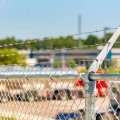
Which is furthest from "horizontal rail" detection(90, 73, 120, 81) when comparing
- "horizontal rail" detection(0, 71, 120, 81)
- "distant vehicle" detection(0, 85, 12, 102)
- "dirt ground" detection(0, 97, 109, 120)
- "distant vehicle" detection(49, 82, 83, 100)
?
"distant vehicle" detection(0, 85, 12, 102)

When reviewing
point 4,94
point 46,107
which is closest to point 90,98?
point 46,107

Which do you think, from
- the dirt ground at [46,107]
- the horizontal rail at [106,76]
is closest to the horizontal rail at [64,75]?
the horizontal rail at [106,76]

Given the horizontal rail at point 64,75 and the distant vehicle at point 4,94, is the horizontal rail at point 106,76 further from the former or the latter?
the distant vehicle at point 4,94

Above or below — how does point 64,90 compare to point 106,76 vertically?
below

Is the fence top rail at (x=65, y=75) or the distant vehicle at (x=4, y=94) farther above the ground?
the fence top rail at (x=65, y=75)

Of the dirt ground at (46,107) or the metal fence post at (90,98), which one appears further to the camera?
the dirt ground at (46,107)

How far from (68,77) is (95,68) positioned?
22 cm

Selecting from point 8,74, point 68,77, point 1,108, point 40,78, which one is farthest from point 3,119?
point 68,77

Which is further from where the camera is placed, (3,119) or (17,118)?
(3,119)

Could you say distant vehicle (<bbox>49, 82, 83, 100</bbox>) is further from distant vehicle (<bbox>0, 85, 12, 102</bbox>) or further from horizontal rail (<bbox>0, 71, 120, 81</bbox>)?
distant vehicle (<bbox>0, 85, 12, 102</bbox>)

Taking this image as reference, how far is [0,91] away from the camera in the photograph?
10.0 feet

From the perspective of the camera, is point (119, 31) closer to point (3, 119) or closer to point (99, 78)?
point (99, 78)

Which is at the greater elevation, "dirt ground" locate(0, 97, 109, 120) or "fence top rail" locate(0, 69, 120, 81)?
Result: "fence top rail" locate(0, 69, 120, 81)

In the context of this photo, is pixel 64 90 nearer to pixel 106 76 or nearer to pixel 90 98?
pixel 90 98
